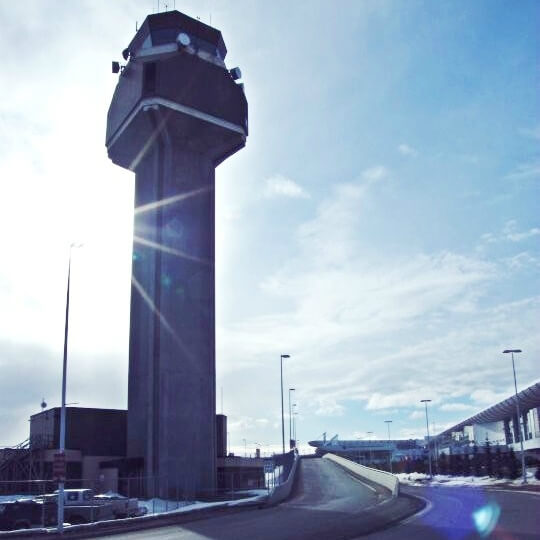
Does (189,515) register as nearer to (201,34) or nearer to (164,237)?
(164,237)

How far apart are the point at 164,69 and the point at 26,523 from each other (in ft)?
144

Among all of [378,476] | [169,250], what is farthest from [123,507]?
[378,476]

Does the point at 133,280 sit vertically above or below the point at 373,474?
above

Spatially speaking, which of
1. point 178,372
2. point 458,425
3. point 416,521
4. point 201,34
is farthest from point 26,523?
point 458,425

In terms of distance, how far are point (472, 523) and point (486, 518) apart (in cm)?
257

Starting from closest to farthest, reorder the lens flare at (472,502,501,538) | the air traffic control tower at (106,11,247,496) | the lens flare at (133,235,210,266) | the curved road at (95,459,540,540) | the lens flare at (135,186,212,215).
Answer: the curved road at (95,459,540,540) < the lens flare at (472,502,501,538) < the air traffic control tower at (106,11,247,496) < the lens flare at (133,235,210,266) < the lens flare at (135,186,212,215)

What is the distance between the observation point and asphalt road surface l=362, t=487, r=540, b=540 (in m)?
24.7

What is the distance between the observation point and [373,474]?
65.8 metres

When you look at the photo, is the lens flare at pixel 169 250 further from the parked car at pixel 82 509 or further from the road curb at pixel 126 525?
the parked car at pixel 82 509

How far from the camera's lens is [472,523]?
28.8 meters

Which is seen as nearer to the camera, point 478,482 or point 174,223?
point 174,223

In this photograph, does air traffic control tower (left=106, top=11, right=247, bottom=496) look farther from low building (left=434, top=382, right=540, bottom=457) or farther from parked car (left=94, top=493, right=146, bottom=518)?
low building (left=434, top=382, right=540, bottom=457)

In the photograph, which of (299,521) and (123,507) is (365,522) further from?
(123,507)

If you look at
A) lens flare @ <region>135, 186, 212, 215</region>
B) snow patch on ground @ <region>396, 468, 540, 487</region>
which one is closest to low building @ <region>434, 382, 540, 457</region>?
snow patch on ground @ <region>396, 468, 540, 487</region>
